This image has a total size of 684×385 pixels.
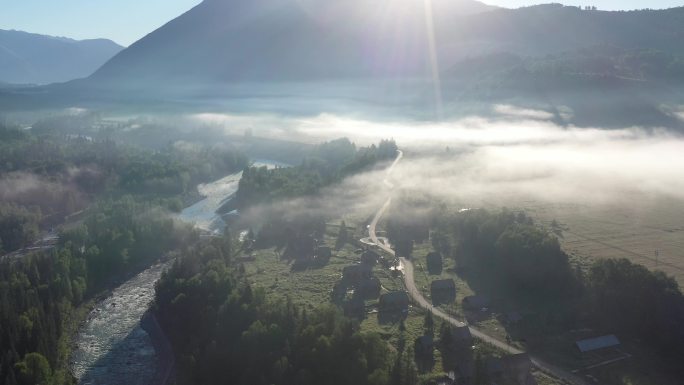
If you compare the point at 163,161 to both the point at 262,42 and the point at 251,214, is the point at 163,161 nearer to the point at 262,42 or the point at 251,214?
the point at 251,214

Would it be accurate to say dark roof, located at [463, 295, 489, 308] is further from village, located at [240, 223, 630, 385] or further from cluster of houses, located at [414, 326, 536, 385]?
cluster of houses, located at [414, 326, 536, 385]

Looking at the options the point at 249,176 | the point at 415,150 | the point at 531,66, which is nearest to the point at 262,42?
the point at 531,66

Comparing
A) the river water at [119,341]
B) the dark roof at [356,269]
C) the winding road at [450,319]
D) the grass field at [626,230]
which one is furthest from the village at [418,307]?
the grass field at [626,230]

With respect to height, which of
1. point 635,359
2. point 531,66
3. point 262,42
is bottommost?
point 635,359

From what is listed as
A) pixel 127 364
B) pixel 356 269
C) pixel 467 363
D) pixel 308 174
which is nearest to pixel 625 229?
pixel 356 269

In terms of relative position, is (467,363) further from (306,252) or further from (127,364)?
(306,252)

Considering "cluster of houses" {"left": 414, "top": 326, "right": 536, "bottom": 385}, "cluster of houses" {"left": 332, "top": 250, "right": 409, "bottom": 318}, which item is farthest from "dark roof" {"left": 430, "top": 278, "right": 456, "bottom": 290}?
"cluster of houses" {"left": 414, "top": 326, "right": 536, "bottom": 385}
